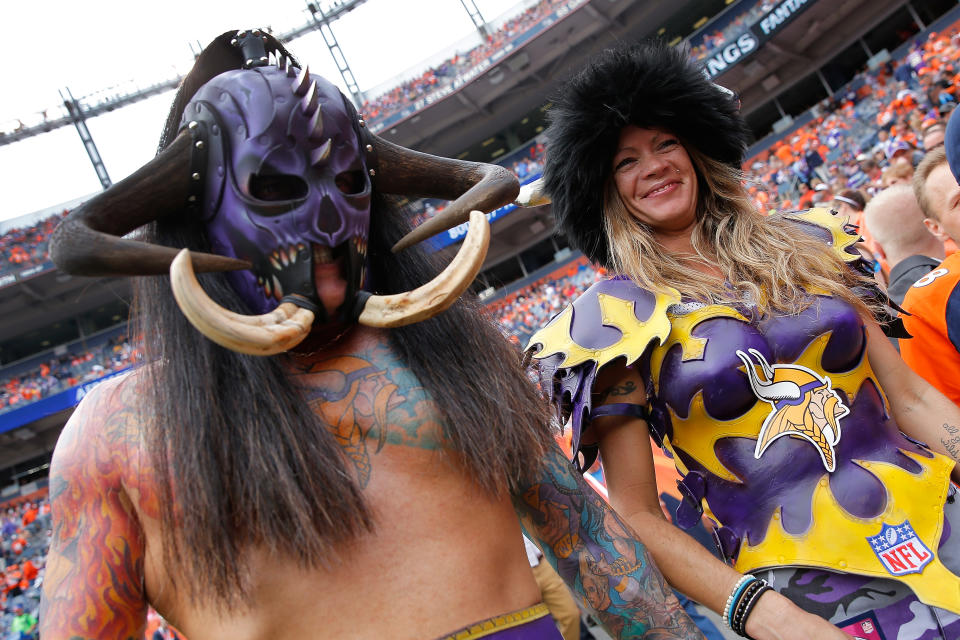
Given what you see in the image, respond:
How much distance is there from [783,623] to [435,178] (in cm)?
128

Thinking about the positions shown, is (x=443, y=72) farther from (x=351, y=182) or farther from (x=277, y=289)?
(x=277, y=289)

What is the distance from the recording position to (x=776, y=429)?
1657 mm

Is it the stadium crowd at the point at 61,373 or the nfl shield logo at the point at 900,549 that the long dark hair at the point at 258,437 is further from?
the stadium crowd at the point at 61,373

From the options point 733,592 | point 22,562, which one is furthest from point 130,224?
point 22,562

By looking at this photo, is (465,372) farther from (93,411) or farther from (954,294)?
(954,294)

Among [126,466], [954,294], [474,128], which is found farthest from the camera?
[474,128]

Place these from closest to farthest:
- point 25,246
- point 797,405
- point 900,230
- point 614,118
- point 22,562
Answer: point 797,405, point 614,118, point 900,230, point 22,562, point 25,246

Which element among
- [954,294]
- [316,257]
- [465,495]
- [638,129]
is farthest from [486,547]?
[954,294]

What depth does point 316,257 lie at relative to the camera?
1.34 meters

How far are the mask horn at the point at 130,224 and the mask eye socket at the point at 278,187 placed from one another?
144 millimetres

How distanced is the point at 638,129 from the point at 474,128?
23433 millimetres

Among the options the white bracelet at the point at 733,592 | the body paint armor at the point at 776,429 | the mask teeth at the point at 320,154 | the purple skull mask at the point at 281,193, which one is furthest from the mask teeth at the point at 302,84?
the white bracelet at the point at 733,592

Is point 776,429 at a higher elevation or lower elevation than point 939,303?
higher

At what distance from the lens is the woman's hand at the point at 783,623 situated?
1391 mm
